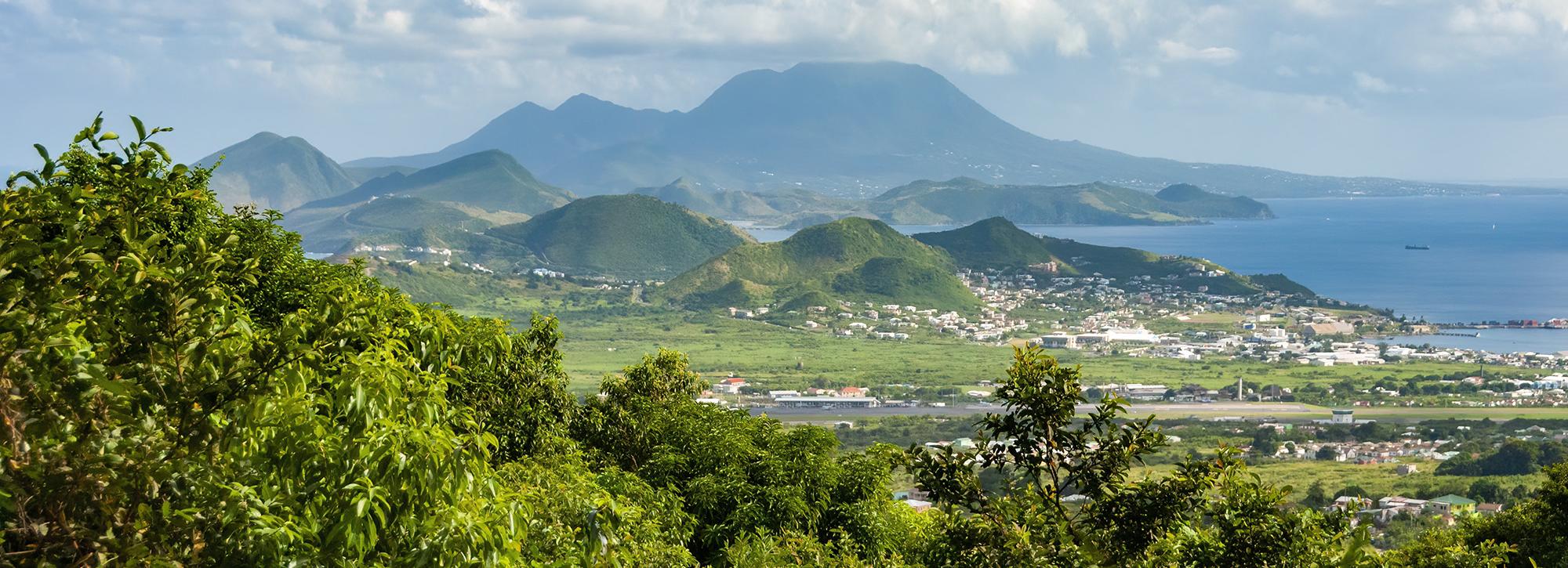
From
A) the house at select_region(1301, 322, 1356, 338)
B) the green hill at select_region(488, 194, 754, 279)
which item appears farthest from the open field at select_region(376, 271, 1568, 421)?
the green hill at select_region(488, 194, 754, 279)

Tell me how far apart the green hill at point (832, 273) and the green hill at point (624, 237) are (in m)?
24.5

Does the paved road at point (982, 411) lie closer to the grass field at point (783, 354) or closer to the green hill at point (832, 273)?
the grass field at point (783, 354)

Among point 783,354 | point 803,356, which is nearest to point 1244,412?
point 803,356

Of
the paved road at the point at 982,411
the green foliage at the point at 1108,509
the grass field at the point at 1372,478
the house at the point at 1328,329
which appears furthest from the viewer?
the house at the point at 1328,329

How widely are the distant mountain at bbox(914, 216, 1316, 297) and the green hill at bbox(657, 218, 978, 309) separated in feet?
16.6

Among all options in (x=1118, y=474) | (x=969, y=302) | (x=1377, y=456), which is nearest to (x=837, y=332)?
(x=969, y=302)

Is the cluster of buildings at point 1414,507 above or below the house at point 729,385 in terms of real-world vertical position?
above

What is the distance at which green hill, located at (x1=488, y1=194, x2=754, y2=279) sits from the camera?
133375 millimetres

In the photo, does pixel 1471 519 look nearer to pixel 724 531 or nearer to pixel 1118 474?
pixel 724 531

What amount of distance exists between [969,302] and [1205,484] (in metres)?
95.1

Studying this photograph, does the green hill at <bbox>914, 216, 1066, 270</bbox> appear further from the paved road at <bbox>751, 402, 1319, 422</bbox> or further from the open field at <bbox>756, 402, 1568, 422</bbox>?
the open field at <bbox>756, 402, 1568, 422</bbox>

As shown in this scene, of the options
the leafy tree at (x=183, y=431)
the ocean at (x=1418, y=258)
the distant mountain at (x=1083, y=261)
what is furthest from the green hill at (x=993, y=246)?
the leafy tree at (x=183, y=431)

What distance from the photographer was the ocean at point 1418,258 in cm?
9562

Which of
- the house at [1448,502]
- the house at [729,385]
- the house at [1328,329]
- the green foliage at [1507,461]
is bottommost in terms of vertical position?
the house at [1328,329]
